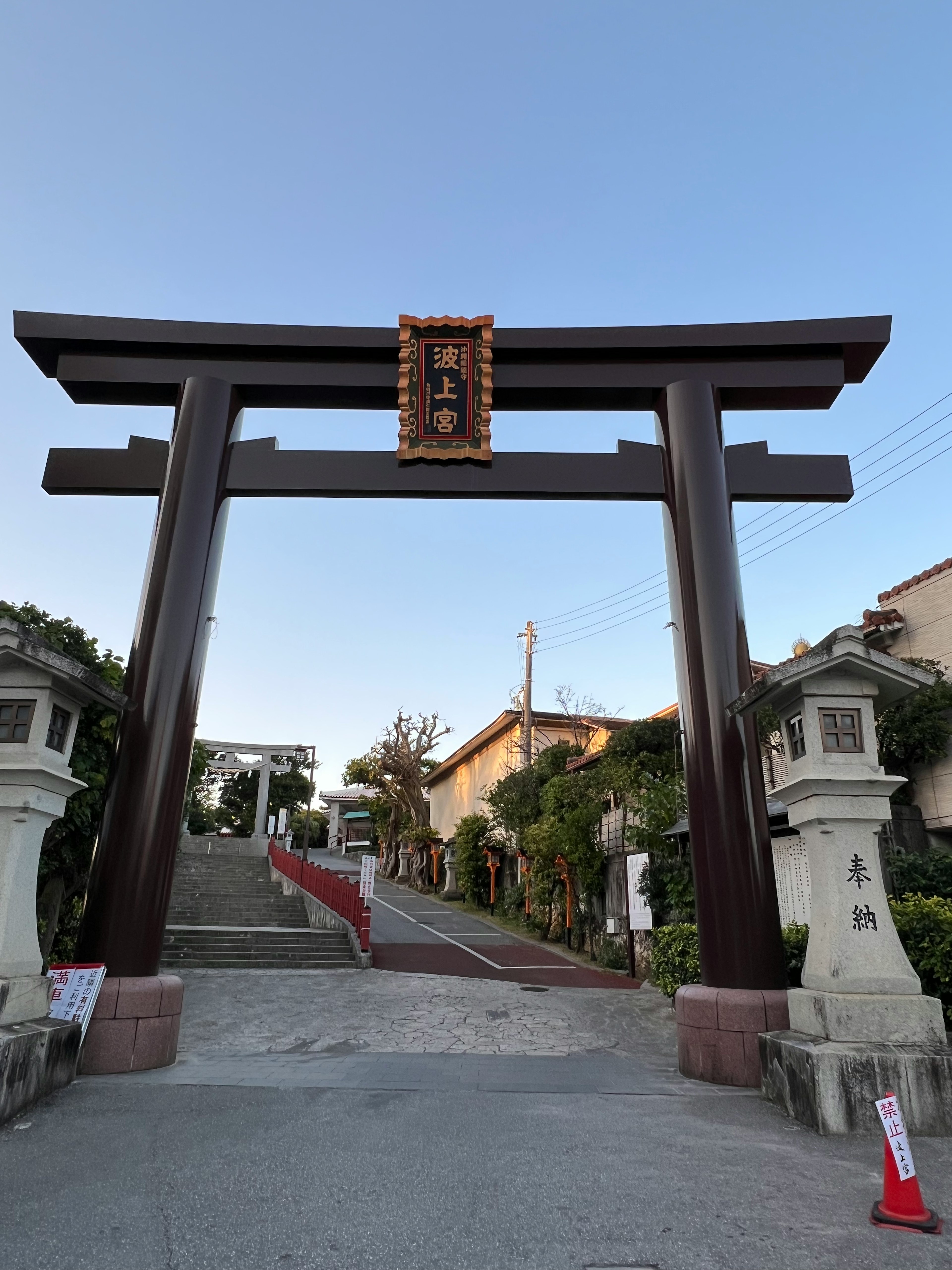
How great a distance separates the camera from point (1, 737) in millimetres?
6246

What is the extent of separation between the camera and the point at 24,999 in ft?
19.1

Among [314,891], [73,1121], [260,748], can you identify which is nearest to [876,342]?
[73,1121]

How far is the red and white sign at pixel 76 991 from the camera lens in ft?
21.4

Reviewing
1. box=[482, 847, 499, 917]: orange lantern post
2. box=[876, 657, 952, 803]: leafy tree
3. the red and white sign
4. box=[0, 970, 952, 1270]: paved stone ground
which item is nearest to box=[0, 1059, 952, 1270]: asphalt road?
box=[0, 970, 952, 1270]: paved stone ground

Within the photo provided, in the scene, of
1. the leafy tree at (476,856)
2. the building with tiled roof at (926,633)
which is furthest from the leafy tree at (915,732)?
the leafy tree at (476,856)

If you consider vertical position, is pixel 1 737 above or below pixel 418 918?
above

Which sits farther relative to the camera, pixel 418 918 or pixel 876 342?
pixel 418 918

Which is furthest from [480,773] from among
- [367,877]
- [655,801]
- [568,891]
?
[655,801]

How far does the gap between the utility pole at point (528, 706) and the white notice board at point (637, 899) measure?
11419mm

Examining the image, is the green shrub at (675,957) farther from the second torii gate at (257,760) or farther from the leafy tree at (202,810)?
the second torii gate at (257,760)

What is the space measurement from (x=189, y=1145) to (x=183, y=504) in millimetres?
5865

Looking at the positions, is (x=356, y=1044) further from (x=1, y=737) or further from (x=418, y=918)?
(x=418, y=918)

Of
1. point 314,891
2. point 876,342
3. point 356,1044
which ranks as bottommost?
point 356,1044

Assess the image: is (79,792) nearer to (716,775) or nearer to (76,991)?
(76,991)
